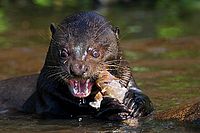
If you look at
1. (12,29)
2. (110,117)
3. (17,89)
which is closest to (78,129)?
(110,117)

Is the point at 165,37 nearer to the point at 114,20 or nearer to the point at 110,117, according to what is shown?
the point at 114,20

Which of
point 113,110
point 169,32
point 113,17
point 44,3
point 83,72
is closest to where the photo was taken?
point 83,72

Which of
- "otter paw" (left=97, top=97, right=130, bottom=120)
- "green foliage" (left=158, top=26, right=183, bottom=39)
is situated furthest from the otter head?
"green foliage" (left=158, top=26, right=183, bottom=39)

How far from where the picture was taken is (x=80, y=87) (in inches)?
202

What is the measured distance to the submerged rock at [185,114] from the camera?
16.1 feet

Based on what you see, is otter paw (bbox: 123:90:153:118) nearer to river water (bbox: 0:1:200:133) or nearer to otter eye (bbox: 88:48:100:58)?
river water (bbox: 0:1:200:133)

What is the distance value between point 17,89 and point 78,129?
150cm

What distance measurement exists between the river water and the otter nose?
397 mm

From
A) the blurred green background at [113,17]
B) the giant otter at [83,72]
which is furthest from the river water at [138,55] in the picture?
the giant otter at [83,72]

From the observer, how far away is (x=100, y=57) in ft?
17.5

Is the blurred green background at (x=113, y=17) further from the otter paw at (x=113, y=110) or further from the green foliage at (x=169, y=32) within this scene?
the otter paw at (x=113, y=110)

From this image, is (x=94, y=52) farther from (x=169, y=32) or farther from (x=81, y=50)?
(x=169, y=32)

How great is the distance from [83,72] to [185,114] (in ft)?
2.40

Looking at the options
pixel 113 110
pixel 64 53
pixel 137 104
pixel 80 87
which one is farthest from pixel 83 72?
pixel 137 104
